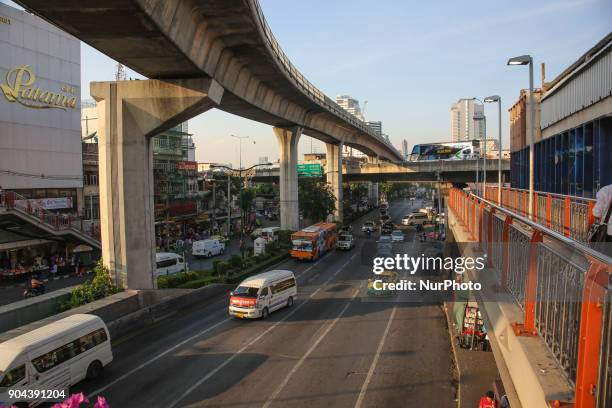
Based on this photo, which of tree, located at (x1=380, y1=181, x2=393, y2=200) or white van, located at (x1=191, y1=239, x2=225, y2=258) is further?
tree, located at (x1=380, y1=181, x2=393, y2=200)

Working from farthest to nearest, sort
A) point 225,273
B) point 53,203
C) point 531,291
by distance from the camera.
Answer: point 53,203, point 225,273, point 531,291

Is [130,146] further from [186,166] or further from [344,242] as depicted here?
[186,166]

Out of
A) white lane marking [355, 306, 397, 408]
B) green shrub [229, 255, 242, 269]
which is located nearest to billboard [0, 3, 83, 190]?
green shrub [229, 255, 242, 269]

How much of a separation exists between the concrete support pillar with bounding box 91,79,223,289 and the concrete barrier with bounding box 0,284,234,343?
99 cm

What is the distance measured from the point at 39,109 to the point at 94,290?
2286 centimetres

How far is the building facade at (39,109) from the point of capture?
112ft

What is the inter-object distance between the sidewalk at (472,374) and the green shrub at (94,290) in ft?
47.3

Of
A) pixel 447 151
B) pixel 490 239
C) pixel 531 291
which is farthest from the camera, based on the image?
pixel 447 151

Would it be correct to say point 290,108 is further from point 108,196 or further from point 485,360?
point 485,360

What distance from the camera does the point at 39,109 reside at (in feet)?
119

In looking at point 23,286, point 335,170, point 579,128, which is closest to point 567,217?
point 579,128

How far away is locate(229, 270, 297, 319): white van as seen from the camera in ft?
66.4

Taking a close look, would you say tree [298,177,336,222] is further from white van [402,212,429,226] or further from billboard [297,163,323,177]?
white van [402,212,429,226]

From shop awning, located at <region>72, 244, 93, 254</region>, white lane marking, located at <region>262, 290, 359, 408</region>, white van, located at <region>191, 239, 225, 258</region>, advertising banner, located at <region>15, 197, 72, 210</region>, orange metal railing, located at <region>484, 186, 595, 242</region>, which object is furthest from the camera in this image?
white van, located at <region>191, 239, 225, 258</region>
